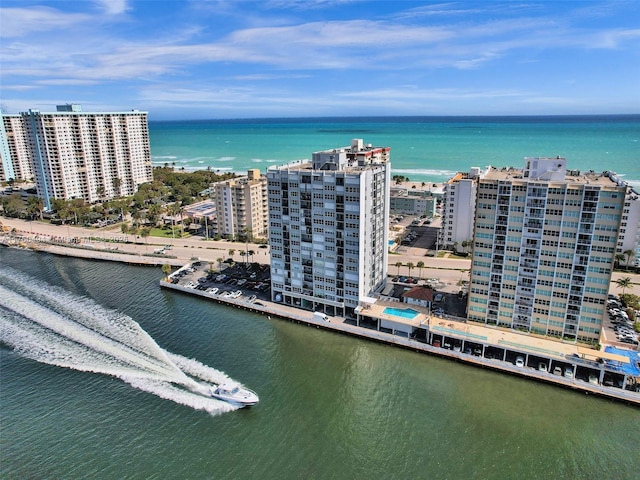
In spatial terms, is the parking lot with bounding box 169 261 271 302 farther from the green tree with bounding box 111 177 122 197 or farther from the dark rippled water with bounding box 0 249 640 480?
the green tree with bounding box 111 177 122 197

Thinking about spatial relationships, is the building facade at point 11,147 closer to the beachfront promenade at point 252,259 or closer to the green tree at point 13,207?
the green tree at point 13,207

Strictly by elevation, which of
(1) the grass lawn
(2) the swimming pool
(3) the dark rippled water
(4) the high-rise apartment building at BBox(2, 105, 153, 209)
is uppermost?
(4) the high-rise apartment building at BBox(2, 105, 153, 209)

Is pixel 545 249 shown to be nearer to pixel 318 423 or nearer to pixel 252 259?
pixel 318 423

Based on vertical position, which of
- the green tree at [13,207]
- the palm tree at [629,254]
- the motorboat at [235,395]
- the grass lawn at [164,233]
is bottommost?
the motorboat at [235,395]

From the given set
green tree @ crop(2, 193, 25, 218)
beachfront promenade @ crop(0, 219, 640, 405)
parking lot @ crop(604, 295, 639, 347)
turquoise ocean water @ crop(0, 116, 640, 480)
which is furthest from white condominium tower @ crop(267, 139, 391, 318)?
green tree @ crop(2, 193, 25, 218)

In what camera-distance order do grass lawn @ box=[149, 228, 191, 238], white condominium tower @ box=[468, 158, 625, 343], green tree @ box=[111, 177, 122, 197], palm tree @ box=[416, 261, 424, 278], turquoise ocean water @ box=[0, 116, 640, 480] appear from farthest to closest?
green tree @ box=[111, 177, 122, 197]
grass lawn @ box=[149, 228, 191, 238]
palm tree @ box=[416, 261, 424, 278]
white condominium tower @ box=[468, 158, 625, 343]
turquoise ocean water @ box=[0, 116, 640, 480]

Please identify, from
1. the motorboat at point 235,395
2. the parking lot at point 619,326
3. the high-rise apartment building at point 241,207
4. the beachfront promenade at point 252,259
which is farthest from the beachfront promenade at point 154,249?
the motorboat at point 235,395

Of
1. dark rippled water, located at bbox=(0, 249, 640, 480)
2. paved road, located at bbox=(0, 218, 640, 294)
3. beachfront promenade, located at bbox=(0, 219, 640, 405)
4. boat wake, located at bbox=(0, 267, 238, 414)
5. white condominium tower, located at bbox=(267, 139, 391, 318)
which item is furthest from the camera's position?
paved road, located at bbox=(0, 218, 640, 294)
